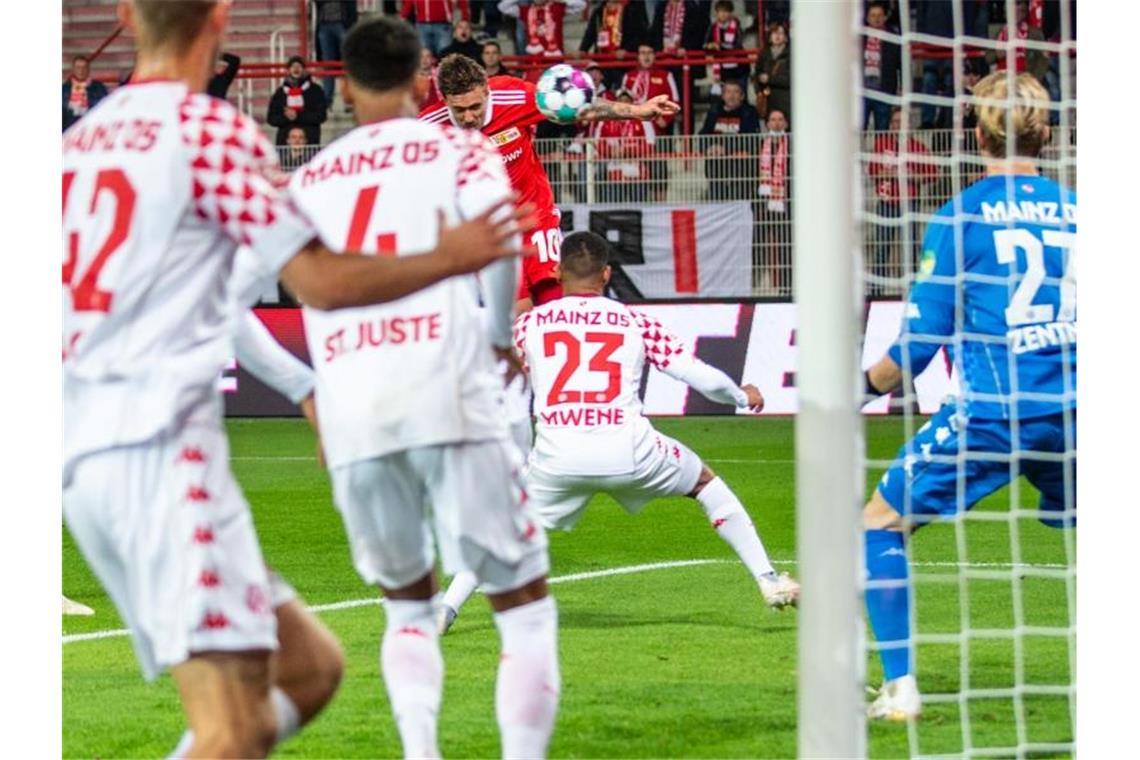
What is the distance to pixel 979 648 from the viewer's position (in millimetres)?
7551

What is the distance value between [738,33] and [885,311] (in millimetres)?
6287

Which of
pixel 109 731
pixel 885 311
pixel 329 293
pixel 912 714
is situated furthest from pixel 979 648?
pixel 885 311

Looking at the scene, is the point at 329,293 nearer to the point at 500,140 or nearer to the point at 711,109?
the point at 500,140

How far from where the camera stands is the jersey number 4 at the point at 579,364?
812 cm

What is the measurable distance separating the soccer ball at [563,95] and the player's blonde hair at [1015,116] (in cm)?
324

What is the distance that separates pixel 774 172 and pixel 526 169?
26.7 feet

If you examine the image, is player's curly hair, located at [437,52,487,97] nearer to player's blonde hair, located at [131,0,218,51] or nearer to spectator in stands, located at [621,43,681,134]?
player's blonde hair, located at [131,0,218,51]

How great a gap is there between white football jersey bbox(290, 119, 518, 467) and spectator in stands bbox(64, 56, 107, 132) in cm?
1651

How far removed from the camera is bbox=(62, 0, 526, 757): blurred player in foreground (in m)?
3.89

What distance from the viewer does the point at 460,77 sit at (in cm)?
841

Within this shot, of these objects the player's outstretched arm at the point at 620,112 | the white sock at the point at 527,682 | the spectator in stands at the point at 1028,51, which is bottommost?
A: the white sock at the point at 527,682

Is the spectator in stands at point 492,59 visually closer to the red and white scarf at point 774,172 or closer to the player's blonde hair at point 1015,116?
the red and white scarf at point 774,172

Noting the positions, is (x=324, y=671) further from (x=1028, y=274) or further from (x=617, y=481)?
(x=617, y=481)

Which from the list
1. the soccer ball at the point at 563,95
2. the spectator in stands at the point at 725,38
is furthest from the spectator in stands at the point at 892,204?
the spectator in stands at the point at 725,38
